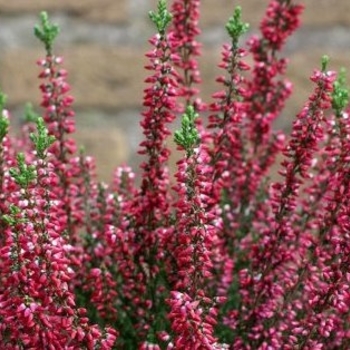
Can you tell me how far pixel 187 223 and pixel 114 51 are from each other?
4.03 ft

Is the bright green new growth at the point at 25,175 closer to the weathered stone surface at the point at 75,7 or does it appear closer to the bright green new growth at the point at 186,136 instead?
the bright green new growth at the point at 186,136

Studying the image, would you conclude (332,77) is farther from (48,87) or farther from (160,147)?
(48,87)

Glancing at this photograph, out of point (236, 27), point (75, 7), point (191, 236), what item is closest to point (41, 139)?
point (191, 236)

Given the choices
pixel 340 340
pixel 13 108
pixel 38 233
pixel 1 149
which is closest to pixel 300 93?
pixel 13 108

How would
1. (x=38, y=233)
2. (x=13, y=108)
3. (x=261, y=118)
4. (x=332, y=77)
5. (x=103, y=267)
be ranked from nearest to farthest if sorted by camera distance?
(x=38, y=233), (x=332, y=77), (x=103, y=267), (x=261, y=118), (x=13, y=108)

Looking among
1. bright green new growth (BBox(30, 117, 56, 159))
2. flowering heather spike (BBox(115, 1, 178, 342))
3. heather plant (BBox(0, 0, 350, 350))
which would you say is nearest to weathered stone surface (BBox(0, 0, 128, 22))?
heather plant (BBox(0, 0, 350, 350))

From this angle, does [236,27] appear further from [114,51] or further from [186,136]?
[114,51]

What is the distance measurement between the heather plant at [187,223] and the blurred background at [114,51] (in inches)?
26.4

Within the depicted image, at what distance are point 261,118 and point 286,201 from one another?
27 cm

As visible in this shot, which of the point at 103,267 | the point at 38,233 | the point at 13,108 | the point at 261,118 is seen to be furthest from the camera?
the point at 13,108

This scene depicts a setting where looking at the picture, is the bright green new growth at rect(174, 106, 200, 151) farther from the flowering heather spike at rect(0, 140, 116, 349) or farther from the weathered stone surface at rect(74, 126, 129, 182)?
the weathered stone surface at rect(74, 126, 129, 182)

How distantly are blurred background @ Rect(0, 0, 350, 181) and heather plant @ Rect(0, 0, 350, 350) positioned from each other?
0.67 meters

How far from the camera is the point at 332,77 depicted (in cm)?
85

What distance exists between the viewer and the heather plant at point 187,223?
2.46ft
